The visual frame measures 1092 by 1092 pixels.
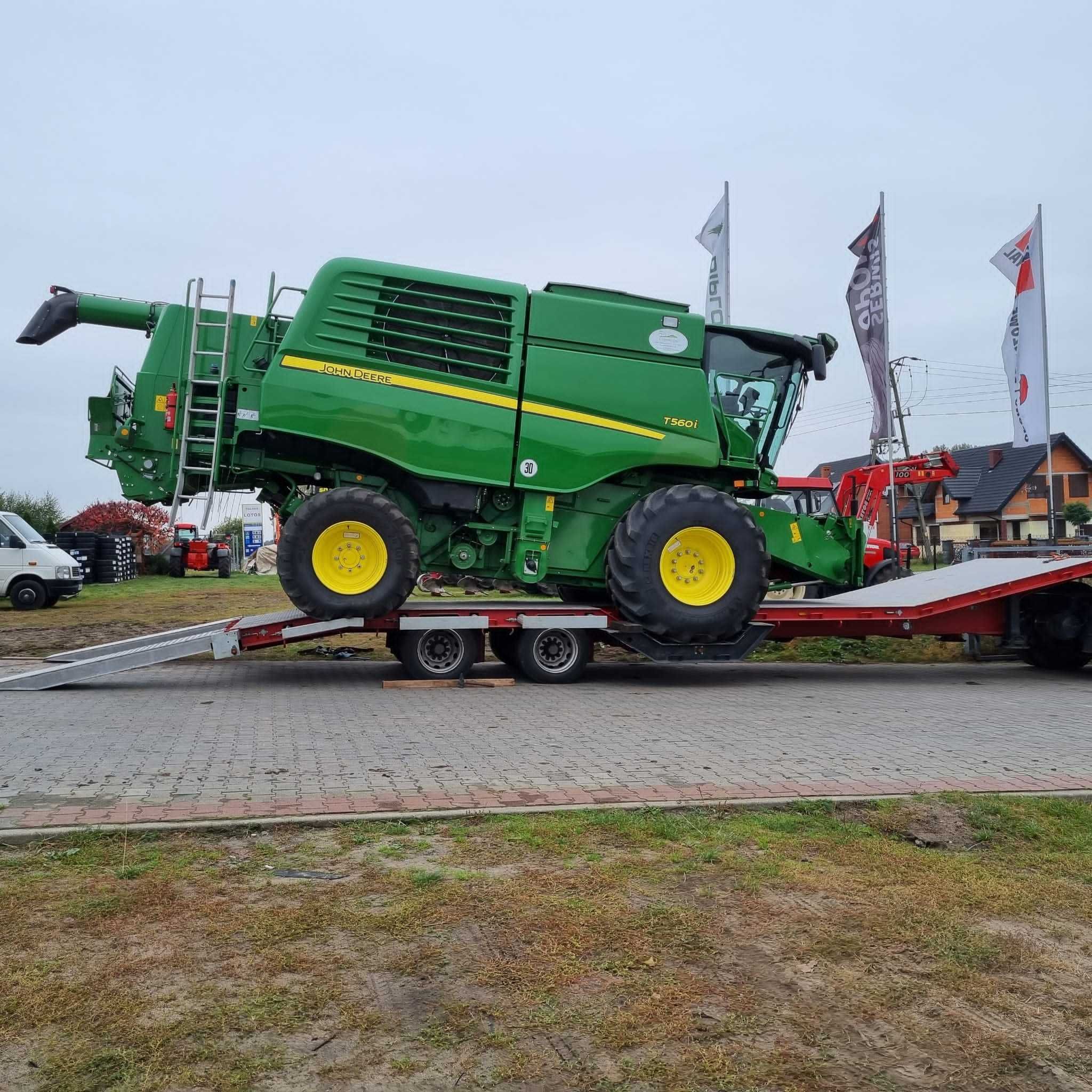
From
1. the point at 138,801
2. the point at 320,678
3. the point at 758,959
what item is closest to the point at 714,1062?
the point at 758,959

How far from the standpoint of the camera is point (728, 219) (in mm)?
20250

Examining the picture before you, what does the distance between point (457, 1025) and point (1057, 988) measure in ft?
6.44

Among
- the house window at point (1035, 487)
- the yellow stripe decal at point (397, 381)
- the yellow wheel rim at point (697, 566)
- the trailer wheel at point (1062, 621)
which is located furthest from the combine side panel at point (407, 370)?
the house window at point (1035, 487)

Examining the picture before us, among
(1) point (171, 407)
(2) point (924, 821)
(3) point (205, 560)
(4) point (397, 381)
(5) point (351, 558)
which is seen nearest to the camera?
(2) point (924, 821)

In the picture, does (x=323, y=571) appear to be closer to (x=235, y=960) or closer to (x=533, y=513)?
(x=533, y=513)

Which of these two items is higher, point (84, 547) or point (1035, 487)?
point (1035, 487)

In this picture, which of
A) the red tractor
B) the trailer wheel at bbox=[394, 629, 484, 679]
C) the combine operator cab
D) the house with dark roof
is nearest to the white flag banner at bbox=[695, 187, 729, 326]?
the combine operator cab

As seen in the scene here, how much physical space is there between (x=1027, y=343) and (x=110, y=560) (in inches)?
1137

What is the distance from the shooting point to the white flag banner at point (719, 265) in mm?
19938

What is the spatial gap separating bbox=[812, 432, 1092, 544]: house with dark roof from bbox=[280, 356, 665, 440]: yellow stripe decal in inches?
2114

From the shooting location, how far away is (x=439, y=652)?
1145 centimetres

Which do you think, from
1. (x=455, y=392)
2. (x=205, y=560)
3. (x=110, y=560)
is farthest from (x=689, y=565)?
(x=205, y=560)

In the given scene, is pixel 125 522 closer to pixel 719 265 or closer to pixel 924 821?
pixel 719 265

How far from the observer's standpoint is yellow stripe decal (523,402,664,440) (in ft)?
37.4
